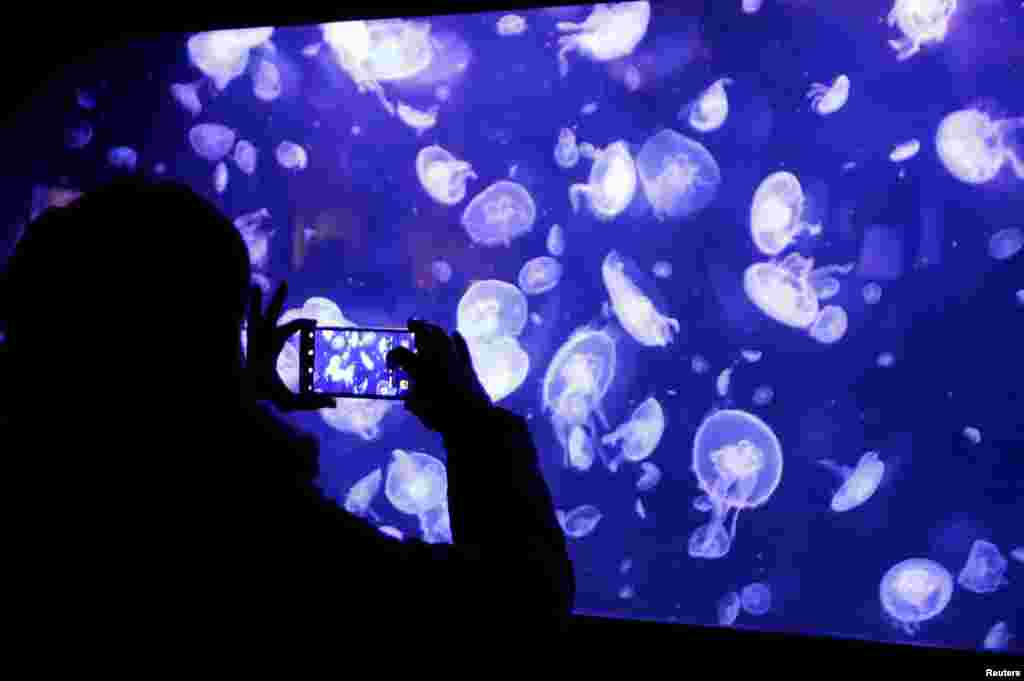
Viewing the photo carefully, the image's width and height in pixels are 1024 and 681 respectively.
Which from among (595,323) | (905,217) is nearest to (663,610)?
(595,323)

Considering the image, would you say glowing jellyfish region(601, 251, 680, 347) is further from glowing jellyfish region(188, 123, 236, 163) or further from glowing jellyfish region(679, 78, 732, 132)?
glowing jellyfish region(188, 123, 236, 163)

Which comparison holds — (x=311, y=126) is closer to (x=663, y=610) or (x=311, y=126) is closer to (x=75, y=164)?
(x=75, y=164)

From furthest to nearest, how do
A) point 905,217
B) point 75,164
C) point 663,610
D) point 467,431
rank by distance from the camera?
point 663,610 < point 75,164 < point 905,217 < point 467,431

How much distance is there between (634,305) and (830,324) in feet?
2.50

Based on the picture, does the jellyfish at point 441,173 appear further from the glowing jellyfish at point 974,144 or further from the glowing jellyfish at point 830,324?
the glowing jellyfish at point 974,144

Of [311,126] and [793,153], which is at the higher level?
[311,126]

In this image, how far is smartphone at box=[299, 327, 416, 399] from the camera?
5.00 feet

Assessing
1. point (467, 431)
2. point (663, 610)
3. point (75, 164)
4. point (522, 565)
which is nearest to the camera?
point (522, 565)

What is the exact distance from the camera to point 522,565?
73 centimetres

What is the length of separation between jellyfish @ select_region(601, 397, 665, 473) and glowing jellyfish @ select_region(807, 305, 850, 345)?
0.70m

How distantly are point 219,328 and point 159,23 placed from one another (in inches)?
92.1

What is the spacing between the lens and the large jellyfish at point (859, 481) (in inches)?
119

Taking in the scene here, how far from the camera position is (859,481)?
10.0 feet

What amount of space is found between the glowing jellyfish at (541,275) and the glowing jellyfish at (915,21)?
153 cm
